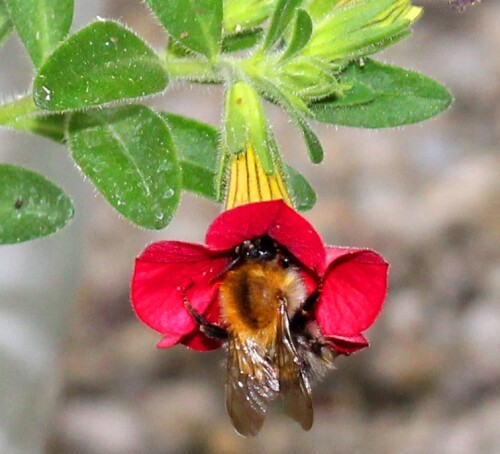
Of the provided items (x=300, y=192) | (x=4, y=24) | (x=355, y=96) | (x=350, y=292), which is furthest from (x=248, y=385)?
(x=4, y=24)

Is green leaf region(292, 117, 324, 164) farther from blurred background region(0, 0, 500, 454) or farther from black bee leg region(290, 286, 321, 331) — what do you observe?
blurred background region(0, 0, 500, 454)

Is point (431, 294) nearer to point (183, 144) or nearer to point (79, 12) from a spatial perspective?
point (79, 12)

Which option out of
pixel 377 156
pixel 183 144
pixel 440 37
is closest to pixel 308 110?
pixel 183 144

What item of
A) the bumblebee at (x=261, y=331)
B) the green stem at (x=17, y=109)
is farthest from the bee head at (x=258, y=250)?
the green stem at (x=17, y=109)

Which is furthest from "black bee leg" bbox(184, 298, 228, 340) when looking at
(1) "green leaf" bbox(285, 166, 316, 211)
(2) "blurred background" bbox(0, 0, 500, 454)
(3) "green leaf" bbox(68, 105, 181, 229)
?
(2) "blurred background" bbox(0, 0, 500, 454)

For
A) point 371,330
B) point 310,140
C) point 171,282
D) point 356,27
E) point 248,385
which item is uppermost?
point 356,27

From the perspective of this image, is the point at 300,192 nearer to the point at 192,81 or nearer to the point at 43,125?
the point at 192,81
